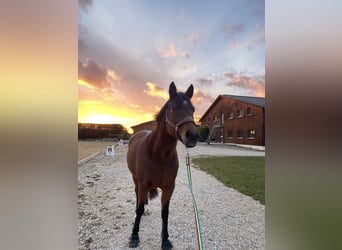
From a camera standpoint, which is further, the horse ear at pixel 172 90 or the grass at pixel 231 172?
the grass at pixel 231 172

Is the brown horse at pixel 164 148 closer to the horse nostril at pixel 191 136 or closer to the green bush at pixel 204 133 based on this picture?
the horse nostril at pixel 191 136

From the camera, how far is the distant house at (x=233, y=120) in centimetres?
78

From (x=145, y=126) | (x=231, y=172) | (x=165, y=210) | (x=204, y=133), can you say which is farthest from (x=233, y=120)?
(x=231, y=172)

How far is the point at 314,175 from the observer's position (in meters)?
0.46

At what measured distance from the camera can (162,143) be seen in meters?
0.94

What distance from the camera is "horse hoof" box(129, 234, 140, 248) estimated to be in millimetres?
1026

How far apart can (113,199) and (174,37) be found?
0.94 meters

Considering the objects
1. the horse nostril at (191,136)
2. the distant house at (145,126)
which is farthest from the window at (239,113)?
the distant house at (145,126)

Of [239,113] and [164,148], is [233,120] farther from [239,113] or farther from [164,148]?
[164,148]

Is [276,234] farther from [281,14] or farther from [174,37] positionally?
[174,37]

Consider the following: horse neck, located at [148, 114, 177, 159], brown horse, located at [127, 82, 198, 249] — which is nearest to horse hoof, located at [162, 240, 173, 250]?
brown horse, located at [127, 82, 198, 249]

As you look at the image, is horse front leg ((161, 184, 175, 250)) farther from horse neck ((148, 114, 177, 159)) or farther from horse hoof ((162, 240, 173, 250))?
horse neck ((148, 114, 177, 159))

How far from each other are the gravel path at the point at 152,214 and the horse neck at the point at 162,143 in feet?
0.39

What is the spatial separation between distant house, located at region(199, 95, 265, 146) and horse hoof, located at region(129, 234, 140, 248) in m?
0.70
